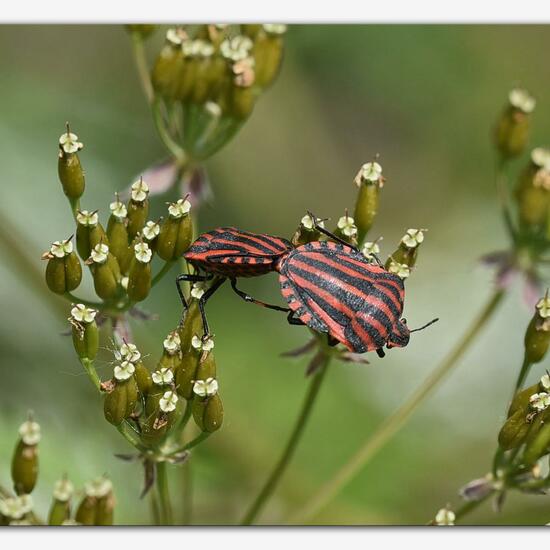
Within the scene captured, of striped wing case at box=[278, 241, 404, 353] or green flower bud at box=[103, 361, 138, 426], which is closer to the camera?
green flower bud at box=[103, 361, 138, 426]

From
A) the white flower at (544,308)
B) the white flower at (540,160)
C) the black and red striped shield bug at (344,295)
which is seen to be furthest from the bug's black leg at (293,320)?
the white flower at (540,160)

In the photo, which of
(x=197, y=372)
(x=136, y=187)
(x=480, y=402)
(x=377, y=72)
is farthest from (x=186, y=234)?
(x=377, y=72)

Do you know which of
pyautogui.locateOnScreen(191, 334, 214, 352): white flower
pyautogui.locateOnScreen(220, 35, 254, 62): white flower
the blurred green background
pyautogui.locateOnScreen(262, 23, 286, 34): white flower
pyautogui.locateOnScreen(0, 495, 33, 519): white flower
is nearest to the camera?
pyautogui.locateOnScreen(0, 495, 33, 519): white flower

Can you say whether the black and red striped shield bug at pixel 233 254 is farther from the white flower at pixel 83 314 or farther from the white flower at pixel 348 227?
the white flower at pixel 83 314

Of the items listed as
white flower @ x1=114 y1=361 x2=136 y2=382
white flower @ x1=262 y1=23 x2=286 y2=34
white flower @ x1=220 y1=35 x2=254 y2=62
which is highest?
white flower @ x1=262 y1=23 x2=286 y2=34

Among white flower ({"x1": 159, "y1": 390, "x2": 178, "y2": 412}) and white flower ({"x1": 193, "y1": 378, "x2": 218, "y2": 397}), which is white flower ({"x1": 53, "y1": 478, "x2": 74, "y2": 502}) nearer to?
white flower ({"x1": 159, "y1": 390, "x2": 178, "y2": 412})

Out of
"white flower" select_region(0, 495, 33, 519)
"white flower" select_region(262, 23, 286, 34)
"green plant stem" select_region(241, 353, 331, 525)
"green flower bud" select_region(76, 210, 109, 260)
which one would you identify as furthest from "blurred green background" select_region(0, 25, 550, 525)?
"white flower" select_region(0, 495, 33, 519)

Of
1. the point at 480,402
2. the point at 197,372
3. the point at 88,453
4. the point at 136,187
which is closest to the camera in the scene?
the point at 197,372
